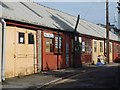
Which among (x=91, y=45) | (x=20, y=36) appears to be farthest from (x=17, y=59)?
(x=91, y=45)

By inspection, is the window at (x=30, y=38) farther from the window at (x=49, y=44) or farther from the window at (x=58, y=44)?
the window at (x=58, y=44)

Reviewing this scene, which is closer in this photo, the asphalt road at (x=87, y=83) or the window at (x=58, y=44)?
the asphalt road at (x=87, y=83)

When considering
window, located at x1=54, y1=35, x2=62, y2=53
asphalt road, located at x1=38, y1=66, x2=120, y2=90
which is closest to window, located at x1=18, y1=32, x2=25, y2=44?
asphalt road, located at x1=38, y1=66, x2=120, y2=90

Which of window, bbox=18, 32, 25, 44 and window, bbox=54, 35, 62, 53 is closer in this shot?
window, bbox=18, 32, 25, 44

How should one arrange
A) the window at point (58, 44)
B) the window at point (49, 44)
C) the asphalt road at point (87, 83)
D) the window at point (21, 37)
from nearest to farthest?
the asphalt road at point (87, 83) → the window at point (21, 37) → the window at point (49, 44) → the window at point (58, 44)

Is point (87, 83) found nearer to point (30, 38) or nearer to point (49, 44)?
point (30, 38)

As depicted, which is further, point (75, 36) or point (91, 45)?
point (91, 45)

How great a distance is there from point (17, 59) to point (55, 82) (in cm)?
318

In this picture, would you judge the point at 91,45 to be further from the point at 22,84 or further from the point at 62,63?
the point at 22,84

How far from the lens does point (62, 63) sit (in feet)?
91.9

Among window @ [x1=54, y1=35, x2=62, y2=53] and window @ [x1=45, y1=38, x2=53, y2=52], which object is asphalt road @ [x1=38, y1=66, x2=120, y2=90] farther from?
window @ [x1=54, y1=35, x2=62, y2=53]

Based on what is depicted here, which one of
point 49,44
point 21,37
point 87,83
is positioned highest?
point 21,37

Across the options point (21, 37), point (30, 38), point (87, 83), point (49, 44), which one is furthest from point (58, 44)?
point (87, 83)

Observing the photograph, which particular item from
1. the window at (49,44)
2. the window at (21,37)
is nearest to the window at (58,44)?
the window at (49,44)
